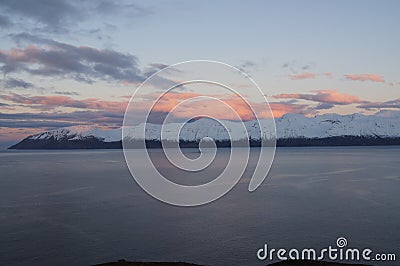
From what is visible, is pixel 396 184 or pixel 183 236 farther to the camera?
pixel 396 184

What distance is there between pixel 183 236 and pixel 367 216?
1324 centimetres

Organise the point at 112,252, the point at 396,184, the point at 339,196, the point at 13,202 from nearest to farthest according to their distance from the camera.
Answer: the point at 112,252 < the point at 13,202 < the point at 339,196 < the point at 396,184

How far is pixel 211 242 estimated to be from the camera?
20125mm

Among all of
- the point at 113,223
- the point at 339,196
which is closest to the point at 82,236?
the point at 113,223

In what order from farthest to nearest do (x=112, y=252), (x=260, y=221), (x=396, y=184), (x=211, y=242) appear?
(x=396, y=184) < (x=260, y=221) < (x=211, y=242) < (x=112, y=252)

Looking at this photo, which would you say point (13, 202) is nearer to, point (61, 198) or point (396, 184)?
point (61, 198)

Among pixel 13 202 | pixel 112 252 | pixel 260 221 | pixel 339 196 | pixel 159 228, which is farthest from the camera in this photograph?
pixel 339 196

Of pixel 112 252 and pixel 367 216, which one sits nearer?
pixel 112 252

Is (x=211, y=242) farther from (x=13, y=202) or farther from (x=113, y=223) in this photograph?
(x=13, y=202)

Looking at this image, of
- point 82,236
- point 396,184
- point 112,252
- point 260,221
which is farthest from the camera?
point 396,184

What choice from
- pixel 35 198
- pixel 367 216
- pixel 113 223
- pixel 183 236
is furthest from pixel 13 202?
pixel 367 216

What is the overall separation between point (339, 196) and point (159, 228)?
1933 cm

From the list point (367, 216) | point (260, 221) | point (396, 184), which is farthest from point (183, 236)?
point (396, 184)

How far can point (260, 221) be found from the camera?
82.6 ft
